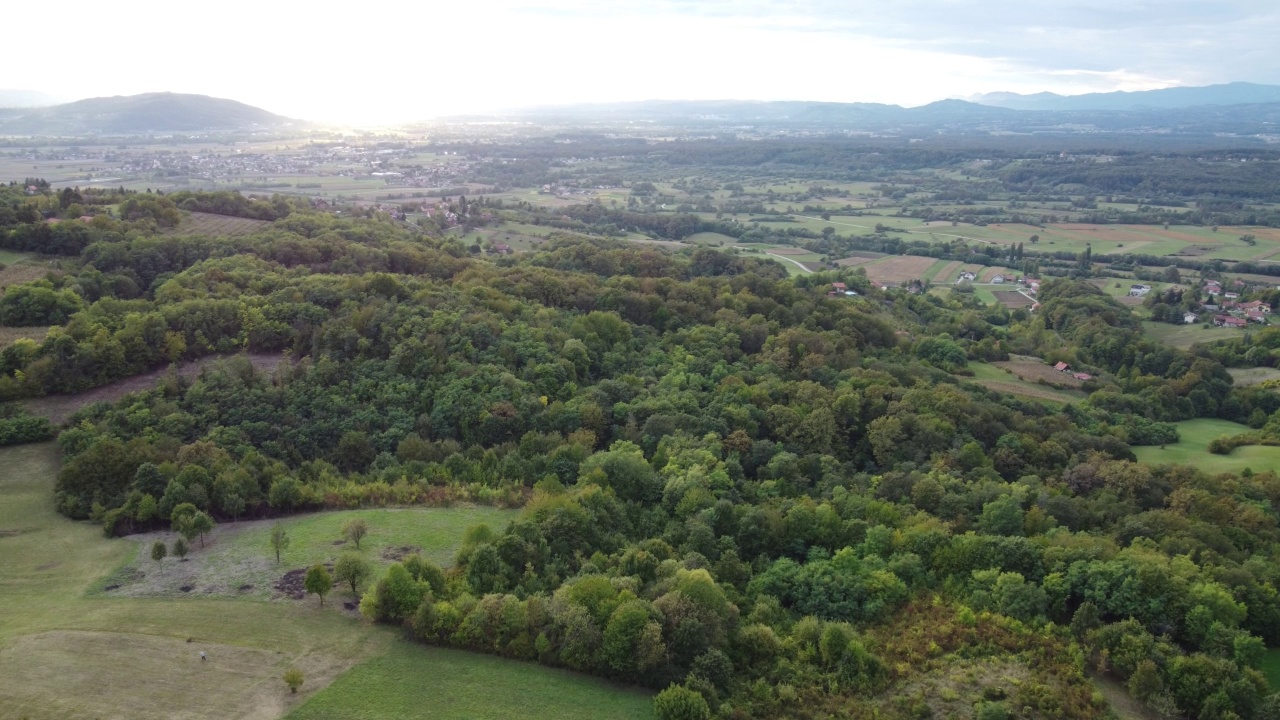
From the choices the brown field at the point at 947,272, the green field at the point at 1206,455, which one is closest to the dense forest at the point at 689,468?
the green field at the point at 1206,455

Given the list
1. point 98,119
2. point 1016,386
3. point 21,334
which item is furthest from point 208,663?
point 98,119

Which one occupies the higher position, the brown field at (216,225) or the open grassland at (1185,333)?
the brown field at (216,225)

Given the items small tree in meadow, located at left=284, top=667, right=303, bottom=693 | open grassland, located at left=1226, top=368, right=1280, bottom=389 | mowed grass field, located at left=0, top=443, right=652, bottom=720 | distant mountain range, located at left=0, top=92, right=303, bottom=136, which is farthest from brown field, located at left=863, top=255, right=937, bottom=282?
distant mountain range, located at left=0, top=92, right=303, bottom=136

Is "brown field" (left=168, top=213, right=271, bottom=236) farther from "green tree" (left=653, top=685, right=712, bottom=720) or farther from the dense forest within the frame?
"green tree" (left=653, top=685, right=712, bottom=720)

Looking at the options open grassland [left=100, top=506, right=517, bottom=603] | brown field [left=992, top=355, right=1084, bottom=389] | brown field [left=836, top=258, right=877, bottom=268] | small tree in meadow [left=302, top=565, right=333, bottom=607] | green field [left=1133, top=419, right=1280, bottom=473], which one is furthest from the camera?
brown field [left=836, top=258, right=877, bottom=268]

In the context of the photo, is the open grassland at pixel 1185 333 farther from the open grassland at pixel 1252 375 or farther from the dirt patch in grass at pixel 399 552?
the dirt patch in grass at pixel 399 552

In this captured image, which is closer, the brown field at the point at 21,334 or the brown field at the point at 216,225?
the brown field at the point at 21,334

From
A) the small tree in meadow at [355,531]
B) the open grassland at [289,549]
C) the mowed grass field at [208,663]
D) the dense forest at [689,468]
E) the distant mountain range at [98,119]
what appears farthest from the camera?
the distant mountain range at [98,119]

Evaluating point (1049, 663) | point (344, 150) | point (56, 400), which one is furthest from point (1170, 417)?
point (344, 150)
